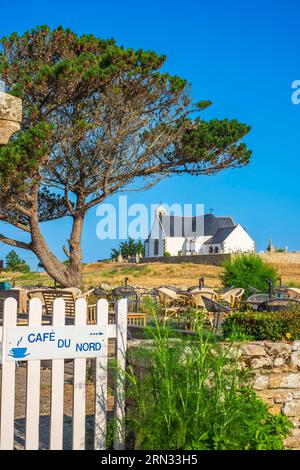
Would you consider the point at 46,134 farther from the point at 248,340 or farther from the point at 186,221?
the point at 186,221

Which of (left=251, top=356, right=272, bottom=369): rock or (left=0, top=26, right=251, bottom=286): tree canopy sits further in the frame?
(left=0, top=26, right=251, bottom=286): tree canopy

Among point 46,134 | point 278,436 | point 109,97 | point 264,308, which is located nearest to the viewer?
point 278,436

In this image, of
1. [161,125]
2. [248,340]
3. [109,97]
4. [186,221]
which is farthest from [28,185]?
[186,221]

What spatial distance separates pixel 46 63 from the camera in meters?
20.1

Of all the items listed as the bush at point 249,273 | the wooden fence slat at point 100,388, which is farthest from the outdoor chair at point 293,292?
the wooden fence slat at point 100,388

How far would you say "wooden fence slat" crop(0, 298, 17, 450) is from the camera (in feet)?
12.3

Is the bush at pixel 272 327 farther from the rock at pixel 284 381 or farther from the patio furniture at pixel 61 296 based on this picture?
the patio furniture at pixel 61 296

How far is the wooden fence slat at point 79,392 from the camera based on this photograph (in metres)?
4.03

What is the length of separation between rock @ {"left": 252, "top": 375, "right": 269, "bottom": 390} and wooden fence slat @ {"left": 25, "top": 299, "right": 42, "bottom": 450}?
166 cm

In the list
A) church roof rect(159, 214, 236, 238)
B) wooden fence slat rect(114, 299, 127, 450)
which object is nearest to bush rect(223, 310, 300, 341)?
wooden fence slat rect(114, 299, 127, 450)

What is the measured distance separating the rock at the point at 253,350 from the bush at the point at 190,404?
328 millimetres

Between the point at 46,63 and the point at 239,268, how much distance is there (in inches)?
354

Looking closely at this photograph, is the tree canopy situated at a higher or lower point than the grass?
higher

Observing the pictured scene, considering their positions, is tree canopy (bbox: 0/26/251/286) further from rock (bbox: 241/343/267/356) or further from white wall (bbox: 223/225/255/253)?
white wall (bbox: 223/225/255/253)
